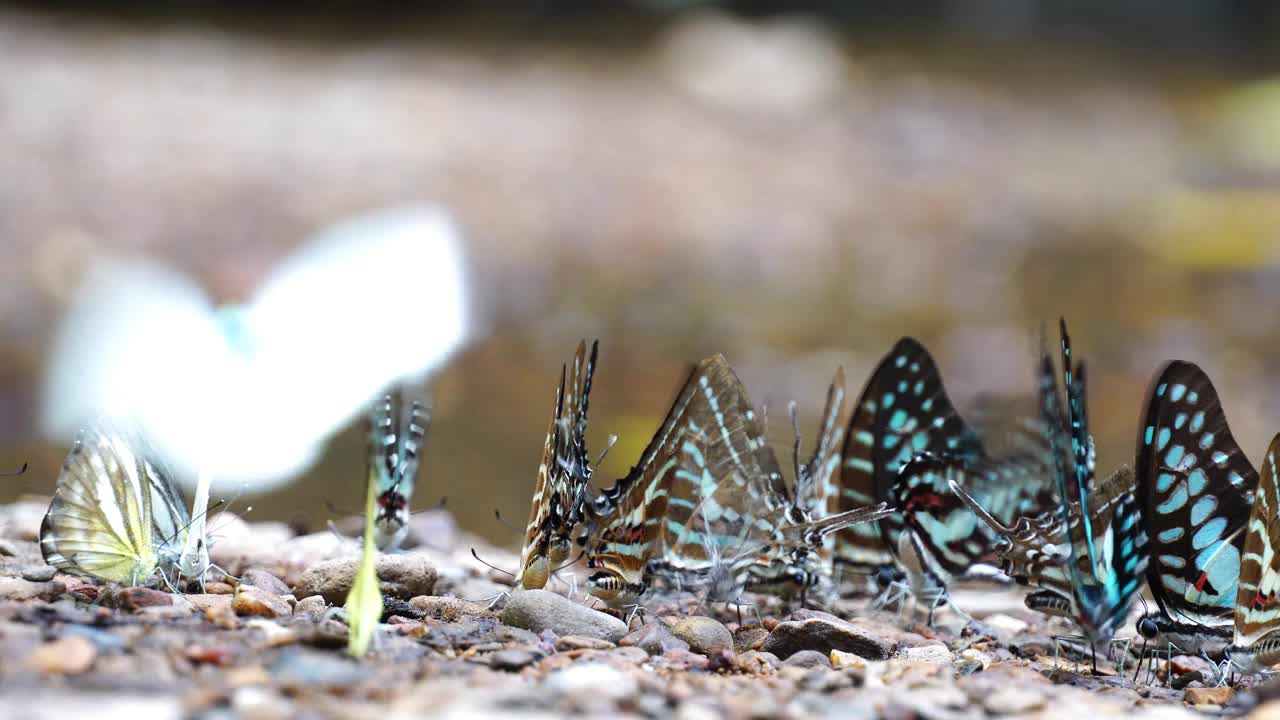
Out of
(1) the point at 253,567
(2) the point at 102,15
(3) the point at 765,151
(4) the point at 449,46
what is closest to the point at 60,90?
(2) the point at 102,15

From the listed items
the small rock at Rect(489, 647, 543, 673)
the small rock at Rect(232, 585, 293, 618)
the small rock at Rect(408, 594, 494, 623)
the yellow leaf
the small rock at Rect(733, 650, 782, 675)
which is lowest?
the small rock at Rect(733, 650, 782, 675)

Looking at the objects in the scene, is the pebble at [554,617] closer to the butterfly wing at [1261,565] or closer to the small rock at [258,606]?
the small rock at [258,606]

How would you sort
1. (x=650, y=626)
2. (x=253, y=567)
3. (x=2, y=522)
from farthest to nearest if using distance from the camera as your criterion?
(x=2, y=522)
(x=253, y=567)
(x=650, y=626)

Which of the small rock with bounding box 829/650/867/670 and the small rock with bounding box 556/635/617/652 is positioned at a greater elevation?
the small rock with bounding box 556/635/617/652

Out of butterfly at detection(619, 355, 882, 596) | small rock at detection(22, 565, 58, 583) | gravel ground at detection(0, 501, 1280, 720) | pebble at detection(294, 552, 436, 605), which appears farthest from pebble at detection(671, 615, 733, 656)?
small rock at detection(22, 565, 58, 583)

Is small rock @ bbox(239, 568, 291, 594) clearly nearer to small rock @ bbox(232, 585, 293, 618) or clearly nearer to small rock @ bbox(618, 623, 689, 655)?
small rock @ bbox(232, 585, 293, 618)

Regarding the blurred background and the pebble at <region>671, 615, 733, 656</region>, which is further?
the blurred background

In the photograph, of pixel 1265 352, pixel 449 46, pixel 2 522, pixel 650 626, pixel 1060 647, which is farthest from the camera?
pixel 449 46

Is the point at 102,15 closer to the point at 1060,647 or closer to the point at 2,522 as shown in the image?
the point at 2,522
